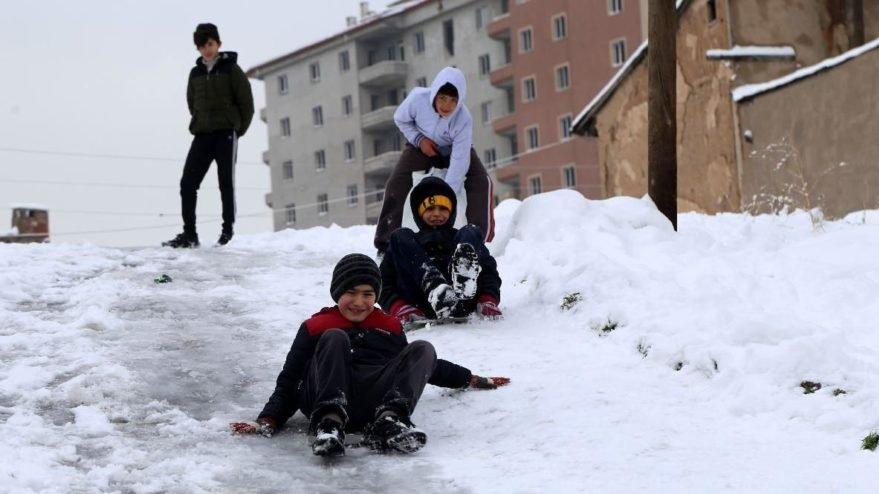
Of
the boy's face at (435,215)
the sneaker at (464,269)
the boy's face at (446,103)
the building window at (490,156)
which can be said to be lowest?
the sneaker at (464,269)

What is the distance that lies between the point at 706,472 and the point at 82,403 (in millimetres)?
2987

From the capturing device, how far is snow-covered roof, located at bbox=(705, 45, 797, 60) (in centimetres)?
1734

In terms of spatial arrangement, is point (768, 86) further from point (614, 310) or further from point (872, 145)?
point (614, 310)

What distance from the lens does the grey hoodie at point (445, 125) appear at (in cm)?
862

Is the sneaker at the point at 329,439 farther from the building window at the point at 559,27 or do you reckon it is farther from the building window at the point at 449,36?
the building window at the point at 449,36

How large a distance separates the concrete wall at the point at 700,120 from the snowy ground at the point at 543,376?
27.1 ft

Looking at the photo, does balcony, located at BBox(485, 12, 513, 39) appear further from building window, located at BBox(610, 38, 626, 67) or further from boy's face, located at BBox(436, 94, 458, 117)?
boy's face, located at BBox(436, 94, 458, 117)

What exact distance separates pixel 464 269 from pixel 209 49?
18.4ft

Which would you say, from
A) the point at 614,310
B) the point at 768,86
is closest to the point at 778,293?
the point at 614,310

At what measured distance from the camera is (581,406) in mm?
5301

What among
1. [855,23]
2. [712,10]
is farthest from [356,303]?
[855,23]

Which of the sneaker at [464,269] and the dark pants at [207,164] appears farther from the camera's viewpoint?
the dark pants at [207,164]

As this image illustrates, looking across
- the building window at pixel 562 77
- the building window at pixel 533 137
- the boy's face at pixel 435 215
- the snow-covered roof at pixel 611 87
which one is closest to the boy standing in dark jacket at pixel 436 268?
the boy's face at pixel 435 215

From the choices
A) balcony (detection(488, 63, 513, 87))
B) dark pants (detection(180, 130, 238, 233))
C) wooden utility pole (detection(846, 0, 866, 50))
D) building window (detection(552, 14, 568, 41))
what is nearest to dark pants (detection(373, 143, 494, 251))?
dark pants (detection(180, 130, 238, 233))
